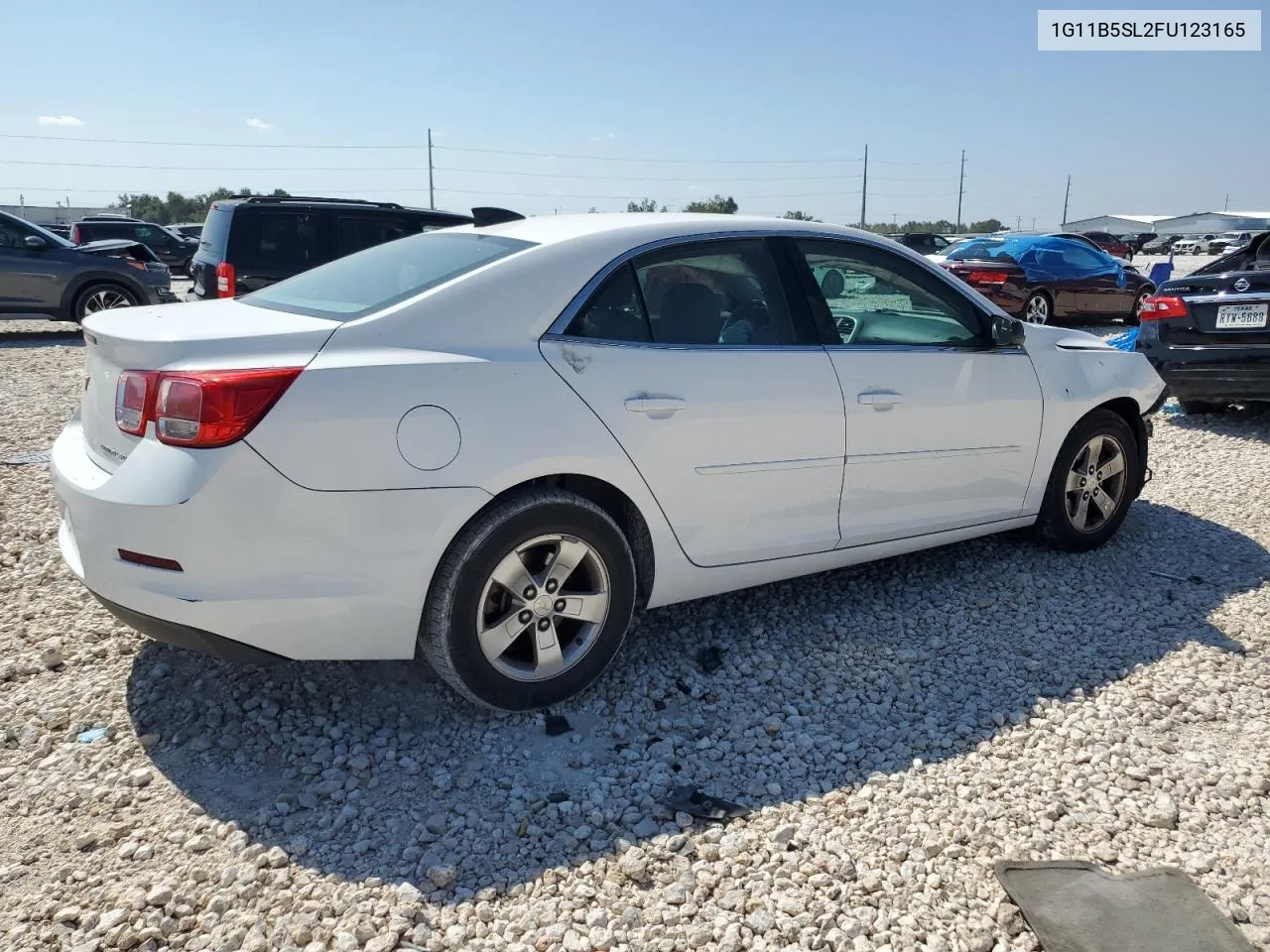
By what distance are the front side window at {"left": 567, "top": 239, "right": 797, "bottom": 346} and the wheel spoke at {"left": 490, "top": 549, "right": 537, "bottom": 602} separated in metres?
0.78

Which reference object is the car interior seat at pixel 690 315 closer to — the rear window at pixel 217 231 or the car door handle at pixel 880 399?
the car door handle at pixel 880 399

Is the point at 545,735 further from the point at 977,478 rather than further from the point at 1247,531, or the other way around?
the point at 1247,531

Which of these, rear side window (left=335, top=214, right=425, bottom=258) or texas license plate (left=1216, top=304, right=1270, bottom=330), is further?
rear side window (left=335, top=214, right=425, bottom=258)

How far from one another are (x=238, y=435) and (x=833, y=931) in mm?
2030

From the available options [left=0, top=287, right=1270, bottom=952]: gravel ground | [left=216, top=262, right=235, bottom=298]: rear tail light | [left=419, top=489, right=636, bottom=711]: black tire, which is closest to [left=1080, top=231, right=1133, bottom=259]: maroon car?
[left=216, top=262, right=235, bottom=298]: rear tail light

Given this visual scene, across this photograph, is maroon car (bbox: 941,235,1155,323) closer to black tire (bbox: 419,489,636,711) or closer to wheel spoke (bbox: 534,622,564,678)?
black tire (bbox: 419,489,636,711)

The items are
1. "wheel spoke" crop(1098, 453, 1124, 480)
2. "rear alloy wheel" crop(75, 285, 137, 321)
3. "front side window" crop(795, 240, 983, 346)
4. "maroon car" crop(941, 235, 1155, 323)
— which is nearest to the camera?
"front side window" crop(795, 240, 983, 346)

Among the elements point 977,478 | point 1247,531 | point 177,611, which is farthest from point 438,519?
point 1247,531

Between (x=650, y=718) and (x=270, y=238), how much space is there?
8566 mm

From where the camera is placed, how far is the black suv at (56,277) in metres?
12.9

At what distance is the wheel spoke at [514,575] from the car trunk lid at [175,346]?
0.86 m

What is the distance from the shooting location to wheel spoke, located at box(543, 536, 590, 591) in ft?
10.8

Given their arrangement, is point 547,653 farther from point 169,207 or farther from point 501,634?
point 169,207

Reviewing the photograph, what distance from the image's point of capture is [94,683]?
355cm
